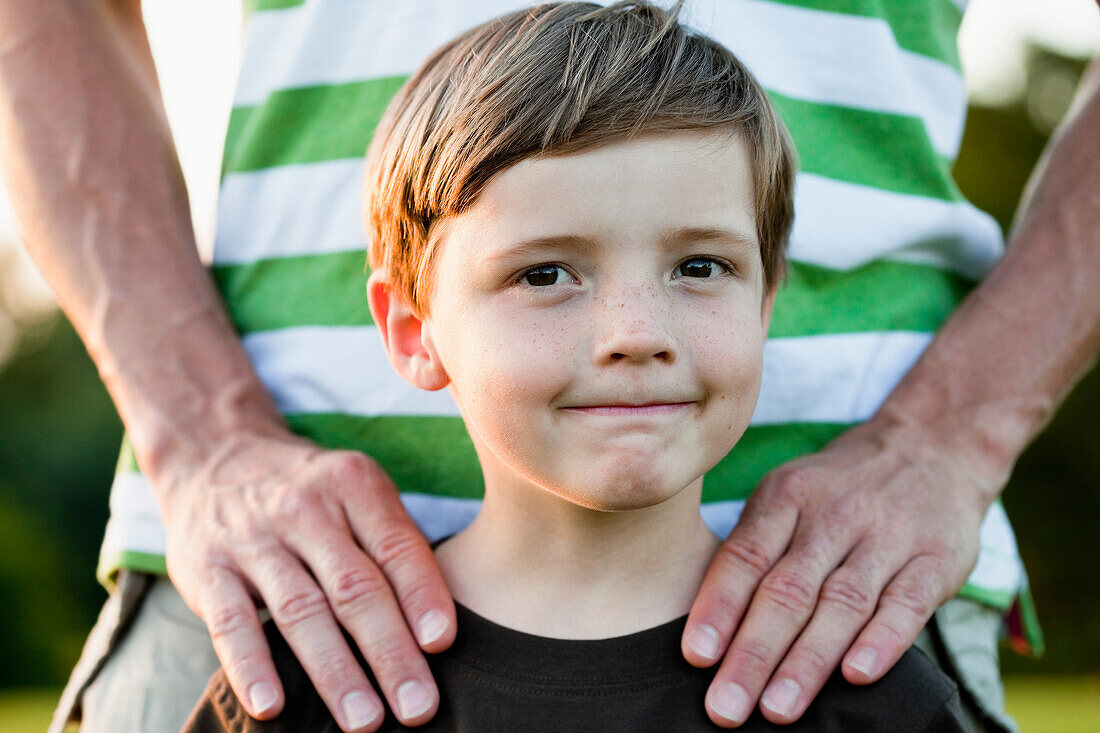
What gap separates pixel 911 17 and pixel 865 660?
53.7 inches

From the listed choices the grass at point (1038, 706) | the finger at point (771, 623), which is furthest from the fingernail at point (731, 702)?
the grass at point (1038, 706)

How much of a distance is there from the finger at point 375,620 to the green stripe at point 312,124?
81 cm

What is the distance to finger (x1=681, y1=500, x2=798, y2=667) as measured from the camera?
159 centimetres

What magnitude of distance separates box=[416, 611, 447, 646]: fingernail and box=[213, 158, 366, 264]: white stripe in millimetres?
778

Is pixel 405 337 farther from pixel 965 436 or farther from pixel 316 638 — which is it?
pixel 965 436

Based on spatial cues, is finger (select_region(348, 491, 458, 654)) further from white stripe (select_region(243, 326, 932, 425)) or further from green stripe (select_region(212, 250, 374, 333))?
green stripe (select_region(212, 250, 374, 333))

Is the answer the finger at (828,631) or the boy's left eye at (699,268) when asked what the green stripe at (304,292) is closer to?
the boy's left eye at (699,268)

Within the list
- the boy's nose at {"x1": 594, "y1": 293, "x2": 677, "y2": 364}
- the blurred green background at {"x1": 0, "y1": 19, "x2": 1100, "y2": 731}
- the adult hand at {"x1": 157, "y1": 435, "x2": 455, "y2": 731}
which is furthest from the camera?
the blurred green background at {"x1": 0, "y1": 19, "x2": 1100, "y2": 731}

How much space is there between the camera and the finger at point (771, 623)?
5.07 feet

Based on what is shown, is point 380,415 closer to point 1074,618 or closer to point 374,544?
point 374,544

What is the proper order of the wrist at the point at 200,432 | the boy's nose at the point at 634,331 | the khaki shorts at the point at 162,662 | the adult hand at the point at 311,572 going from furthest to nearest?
the wrist at the point at 200,432 < the khaki shorts at the point at 162,662 < the adult hand at the point at 311,572 < the boy's nose at the point at 634,331

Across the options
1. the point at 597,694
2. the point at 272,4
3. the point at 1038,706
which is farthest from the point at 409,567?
the point at 1038,706

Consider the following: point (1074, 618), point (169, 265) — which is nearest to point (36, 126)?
point (169, 265)

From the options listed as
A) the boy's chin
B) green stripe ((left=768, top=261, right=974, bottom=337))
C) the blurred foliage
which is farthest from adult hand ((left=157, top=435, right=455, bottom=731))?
the blurred foliage
